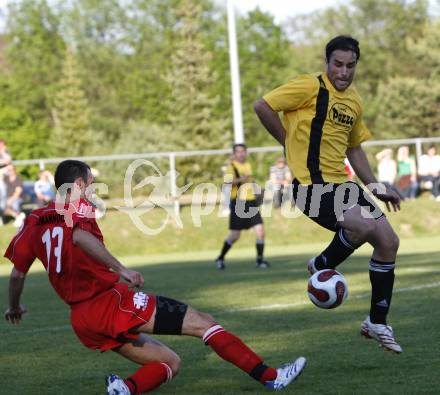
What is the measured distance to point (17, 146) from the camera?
5203 centimetres

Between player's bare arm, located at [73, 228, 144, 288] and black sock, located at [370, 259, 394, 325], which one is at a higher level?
player's bare arm, located at [73, 228, 144, 288]

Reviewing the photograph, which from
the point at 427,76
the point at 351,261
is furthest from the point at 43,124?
the point at 351,261

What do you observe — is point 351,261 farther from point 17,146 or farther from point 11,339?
point 17,146

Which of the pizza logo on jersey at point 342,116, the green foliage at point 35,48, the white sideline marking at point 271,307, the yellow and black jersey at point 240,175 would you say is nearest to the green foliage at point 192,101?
the green foliage at point 35,48

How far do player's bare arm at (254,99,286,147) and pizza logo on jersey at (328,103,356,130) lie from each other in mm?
374

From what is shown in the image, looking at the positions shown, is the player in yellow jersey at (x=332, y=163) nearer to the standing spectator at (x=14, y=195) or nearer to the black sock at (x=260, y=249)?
the black sock at (x=260, y=249)

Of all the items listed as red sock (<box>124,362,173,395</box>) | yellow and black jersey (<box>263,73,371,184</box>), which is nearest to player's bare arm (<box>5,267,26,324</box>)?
red sock (<box>124,362,173,395</box>)

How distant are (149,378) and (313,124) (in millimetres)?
2262

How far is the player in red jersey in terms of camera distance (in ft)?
18.1

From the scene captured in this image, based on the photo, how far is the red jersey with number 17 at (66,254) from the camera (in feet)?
18.0

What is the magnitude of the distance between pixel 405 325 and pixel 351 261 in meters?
8.38

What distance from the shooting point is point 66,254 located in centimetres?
551

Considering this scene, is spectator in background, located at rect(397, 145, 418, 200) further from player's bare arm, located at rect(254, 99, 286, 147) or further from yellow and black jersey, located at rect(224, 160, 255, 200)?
player's bare arm, located at rect(254, 99, 286, 147)

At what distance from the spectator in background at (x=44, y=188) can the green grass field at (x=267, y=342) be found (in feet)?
25.2
